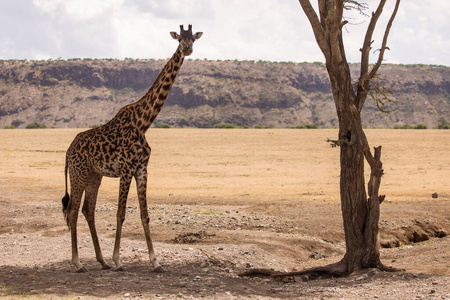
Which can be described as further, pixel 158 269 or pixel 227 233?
pixel 227 233

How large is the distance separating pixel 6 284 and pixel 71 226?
5.36 feet

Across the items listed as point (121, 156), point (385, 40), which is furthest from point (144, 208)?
point (385, 40)

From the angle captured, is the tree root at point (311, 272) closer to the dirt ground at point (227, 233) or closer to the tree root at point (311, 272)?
the tree root at point (311, 272)

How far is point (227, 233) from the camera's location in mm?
12172

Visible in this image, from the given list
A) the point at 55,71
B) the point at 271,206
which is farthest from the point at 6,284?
the point at 55,71

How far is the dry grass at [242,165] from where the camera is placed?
2002 centimetres

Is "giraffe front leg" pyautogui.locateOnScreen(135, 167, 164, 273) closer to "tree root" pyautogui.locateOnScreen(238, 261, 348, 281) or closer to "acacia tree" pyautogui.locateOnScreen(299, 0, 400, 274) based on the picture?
"tree root" pyautogui.locateOnScreen(238, 261, 348, 281)

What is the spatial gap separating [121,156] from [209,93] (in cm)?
7828

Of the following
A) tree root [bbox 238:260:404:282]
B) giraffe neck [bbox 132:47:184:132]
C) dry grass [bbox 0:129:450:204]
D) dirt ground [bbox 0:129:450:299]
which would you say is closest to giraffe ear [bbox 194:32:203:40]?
giraffe neck [bbox 132:47:184:132]

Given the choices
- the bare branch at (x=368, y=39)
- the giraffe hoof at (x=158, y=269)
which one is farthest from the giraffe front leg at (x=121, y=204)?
the bare branch at (x=368, y=39)

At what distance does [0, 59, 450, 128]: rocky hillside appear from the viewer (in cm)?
8212

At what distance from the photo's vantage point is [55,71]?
94.4m

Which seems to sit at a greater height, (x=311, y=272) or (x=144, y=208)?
(x=144, y=208)

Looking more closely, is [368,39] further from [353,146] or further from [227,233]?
[227,233]
